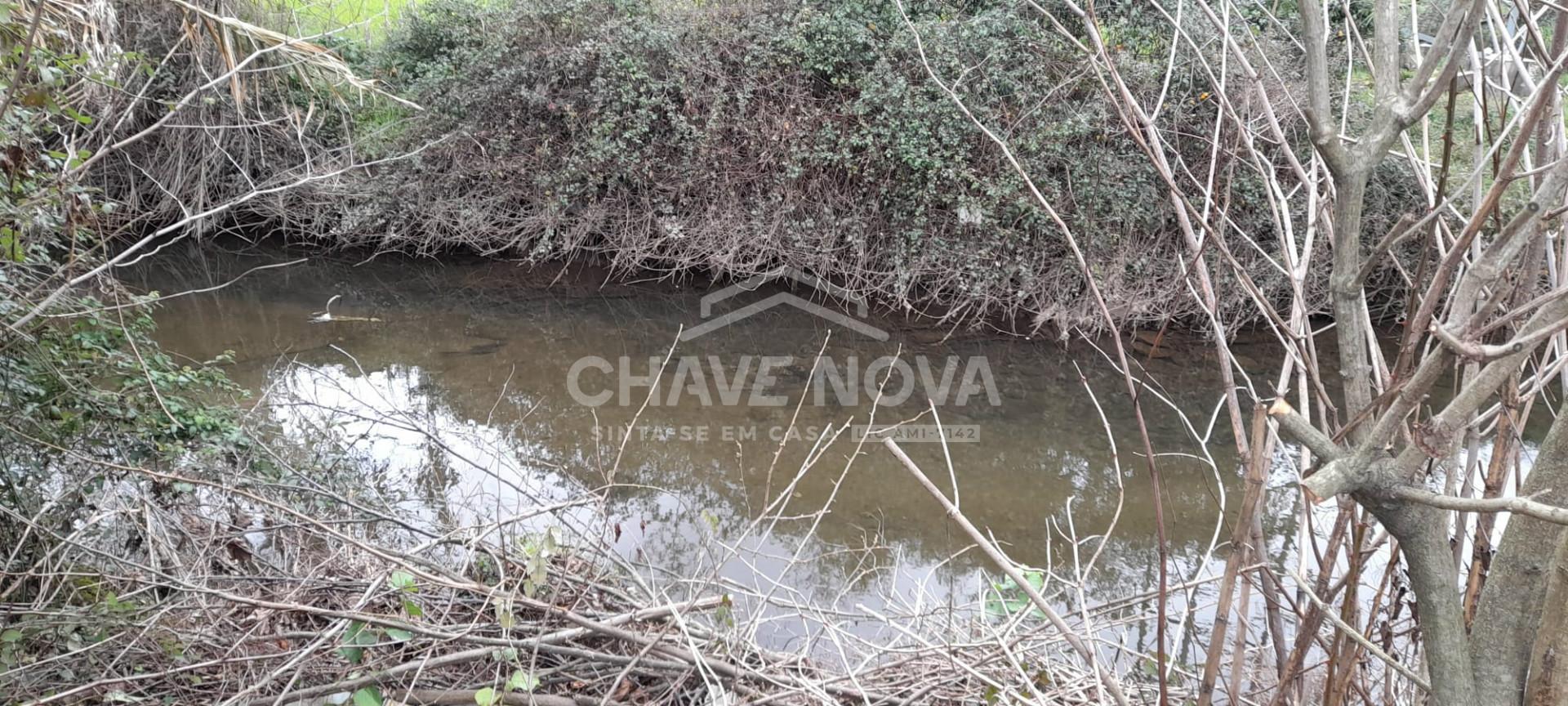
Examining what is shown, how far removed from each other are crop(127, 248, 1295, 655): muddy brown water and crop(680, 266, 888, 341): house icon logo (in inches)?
1.3

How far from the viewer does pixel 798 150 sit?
7703mm

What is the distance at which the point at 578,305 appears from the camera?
7816 millimetres

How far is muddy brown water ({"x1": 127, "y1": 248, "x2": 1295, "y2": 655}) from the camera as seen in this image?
4027 mm

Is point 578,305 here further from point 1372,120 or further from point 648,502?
point 1372,120

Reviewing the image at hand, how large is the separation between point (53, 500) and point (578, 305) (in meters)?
5.26

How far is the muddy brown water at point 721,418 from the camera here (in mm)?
4027

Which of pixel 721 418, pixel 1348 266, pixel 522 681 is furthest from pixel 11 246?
pixel 721 418

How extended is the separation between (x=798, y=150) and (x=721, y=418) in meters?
3.04

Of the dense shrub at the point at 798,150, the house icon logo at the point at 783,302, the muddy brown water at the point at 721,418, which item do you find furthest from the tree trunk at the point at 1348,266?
the house icon logo at the point at 783,302

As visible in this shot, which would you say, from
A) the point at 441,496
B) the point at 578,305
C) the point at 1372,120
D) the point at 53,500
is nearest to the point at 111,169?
the point at 578,305

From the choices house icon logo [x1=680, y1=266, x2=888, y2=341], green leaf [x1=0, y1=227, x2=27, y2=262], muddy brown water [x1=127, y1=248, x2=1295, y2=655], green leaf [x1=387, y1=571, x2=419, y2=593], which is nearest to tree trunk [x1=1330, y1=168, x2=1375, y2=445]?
muddy brown water [x1=127, y1=248, x2=1295, y2=655]

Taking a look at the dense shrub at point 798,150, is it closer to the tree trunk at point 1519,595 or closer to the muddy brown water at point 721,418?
the muddy brown water at point 721,418

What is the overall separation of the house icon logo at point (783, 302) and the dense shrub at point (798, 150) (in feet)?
0.45

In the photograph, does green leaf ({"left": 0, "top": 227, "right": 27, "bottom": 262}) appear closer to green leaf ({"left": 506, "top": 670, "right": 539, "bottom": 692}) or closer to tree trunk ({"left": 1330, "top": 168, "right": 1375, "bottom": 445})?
green leaf ({"left": 506, "top": 670, "right": 539, "bottom": 692})
